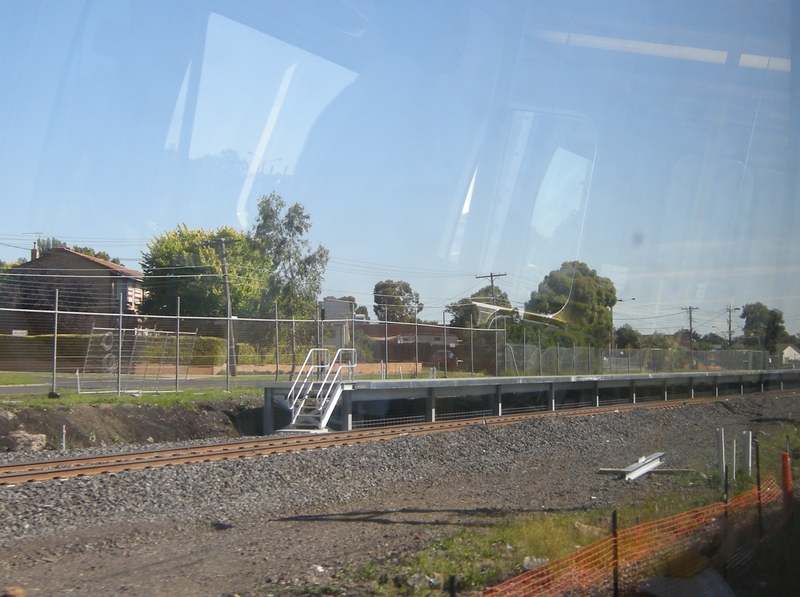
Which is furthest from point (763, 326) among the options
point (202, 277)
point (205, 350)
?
point (202, 277)

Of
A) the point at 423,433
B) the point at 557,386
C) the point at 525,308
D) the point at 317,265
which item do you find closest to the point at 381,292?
the point at 317,265

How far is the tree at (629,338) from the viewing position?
48438 mm

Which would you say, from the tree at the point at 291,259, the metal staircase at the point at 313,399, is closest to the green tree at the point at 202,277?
the tree at the point at 291,259

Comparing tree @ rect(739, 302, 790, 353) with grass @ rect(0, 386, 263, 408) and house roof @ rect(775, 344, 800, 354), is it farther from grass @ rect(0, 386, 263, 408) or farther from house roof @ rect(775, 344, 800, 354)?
grass @ rect(0, 386, 263, 408)

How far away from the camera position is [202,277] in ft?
180

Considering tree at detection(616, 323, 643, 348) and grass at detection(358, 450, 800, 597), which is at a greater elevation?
tree at detection(616, 323, 643, 348)

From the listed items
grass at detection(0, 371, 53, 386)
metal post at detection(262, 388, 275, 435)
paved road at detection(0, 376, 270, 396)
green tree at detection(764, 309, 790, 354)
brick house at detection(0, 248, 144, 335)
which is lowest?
metal post at detection(262, 388, 275, 435)

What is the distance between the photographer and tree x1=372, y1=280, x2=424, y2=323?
214 feet

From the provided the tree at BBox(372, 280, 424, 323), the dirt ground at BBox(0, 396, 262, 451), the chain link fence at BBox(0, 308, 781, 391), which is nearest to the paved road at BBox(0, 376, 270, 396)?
the chain link fence at BBox(0, 308, 781, 391)

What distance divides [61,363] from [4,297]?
31.5 m

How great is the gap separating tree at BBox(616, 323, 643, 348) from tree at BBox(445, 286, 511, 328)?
26.0 ft

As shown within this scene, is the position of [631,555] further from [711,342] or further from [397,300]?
[397,300]

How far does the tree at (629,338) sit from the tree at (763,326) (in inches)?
534

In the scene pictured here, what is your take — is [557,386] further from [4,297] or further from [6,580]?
[4,297]
